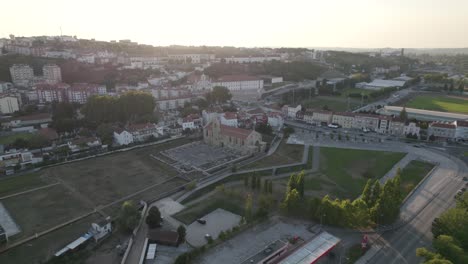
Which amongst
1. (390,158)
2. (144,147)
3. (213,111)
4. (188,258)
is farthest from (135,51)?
(188,258)

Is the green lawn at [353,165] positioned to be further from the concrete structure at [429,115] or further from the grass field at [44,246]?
the grass field at [44,246]

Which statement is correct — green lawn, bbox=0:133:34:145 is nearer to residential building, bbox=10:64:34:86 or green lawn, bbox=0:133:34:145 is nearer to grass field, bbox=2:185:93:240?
grass field, bbox=2:185:93:240

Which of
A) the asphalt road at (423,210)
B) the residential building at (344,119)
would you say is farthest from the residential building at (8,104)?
the asphalt road at (423,210)

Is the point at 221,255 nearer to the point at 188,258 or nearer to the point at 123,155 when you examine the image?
the point at 188,258

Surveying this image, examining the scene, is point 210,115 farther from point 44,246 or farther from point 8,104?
point 8,104

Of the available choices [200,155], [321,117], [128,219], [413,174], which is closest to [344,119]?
[321,117]
